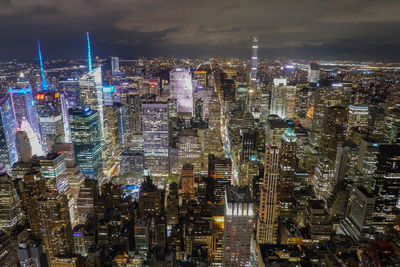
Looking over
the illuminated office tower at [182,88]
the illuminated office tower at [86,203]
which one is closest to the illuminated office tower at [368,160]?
the illuminated office tower at [86,203]

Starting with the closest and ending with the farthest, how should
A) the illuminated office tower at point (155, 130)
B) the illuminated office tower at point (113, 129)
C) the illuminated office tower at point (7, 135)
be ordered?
the illuminated office tower at point (7, 135)
the illuminated office tower at point (155, 130)
the illuminated office tower at point (113, 129)

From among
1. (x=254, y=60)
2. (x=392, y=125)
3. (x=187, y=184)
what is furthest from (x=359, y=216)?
(x=254, y=60)

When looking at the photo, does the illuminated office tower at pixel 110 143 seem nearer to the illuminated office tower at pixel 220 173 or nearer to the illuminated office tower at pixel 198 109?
the illuminated office tower at pixel 220 173

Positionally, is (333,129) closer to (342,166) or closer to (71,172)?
(342,166)

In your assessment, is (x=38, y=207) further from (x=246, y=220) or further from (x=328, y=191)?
(x=328, y=191)

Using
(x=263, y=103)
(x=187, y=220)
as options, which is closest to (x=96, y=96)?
(x=187, y=220)

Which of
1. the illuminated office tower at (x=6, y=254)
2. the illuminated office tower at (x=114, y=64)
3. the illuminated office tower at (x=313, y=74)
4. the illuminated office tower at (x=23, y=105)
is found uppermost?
the illuminated office tower at (x=114, y=64)
